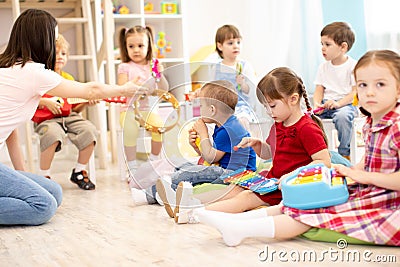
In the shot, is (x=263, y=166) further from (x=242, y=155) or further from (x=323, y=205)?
(x=323, y=205)

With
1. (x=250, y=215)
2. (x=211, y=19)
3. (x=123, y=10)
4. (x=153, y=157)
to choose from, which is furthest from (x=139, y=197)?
(x=211, y=19)

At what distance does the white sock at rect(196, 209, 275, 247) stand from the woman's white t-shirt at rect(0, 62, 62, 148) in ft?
2.73

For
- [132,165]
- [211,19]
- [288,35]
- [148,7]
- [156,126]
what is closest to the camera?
[132,165]

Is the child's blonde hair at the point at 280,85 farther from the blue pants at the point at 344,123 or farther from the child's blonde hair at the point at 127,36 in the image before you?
the child's blonde hair at the point at 127,36

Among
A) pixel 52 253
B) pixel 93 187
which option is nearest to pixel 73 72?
pixel 93 187

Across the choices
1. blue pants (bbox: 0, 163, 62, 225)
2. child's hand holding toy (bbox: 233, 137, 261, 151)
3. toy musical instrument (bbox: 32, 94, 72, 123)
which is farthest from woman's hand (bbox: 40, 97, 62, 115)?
child's hand holding toy (bbox: 233, 137, 261, 151)

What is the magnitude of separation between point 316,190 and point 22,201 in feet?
3.26

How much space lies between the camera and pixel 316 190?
1.63 m

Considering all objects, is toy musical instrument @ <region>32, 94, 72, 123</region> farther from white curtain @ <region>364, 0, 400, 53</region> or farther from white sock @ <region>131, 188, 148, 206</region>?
white curtain @ <region>364, 0, 400, 53</region>

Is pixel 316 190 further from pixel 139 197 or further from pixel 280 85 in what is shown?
pixel 139 197

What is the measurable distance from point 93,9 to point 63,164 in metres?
1.00

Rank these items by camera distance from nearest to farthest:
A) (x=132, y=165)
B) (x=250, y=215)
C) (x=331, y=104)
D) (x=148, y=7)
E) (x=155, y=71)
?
(x=250, y=215) → (x=132, y=165) → (x=155, y=71) → (x=331, y=104) → (x=148, y=7)

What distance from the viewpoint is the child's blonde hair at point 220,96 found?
6.93 feet

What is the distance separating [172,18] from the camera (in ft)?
13.8
